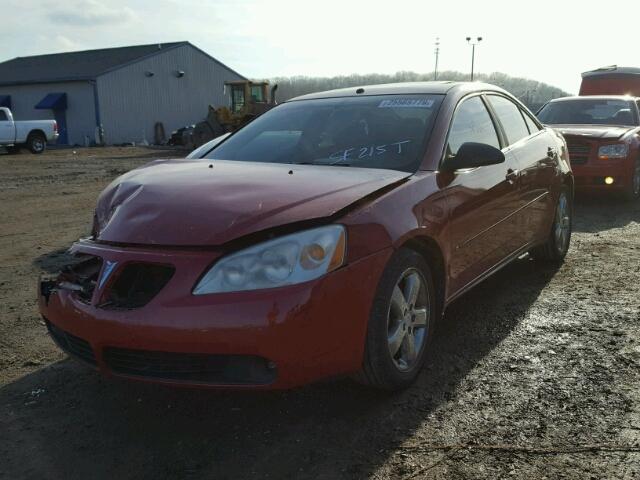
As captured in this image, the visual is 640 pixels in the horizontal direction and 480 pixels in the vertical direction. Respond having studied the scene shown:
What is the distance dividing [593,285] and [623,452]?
267 cm

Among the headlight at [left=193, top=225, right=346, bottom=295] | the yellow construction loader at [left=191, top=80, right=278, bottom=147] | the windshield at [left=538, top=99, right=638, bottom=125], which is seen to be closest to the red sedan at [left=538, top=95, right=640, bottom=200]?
the windshield at [left=538, top=99, right=638, bottom=125]

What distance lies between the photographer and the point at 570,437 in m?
2.72

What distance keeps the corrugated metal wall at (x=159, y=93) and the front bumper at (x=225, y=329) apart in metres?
34.3

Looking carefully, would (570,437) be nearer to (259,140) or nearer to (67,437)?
(67,437)

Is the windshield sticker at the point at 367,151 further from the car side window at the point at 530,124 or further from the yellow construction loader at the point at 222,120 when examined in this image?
the yellow construction loader at the point at 222,120

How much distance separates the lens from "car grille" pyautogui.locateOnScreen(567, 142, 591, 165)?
8.98 metres

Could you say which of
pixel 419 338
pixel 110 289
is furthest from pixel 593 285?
pixel 110 289

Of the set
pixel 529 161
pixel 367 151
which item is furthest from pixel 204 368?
pixel 529 161

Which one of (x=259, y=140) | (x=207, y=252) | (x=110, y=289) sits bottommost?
(x=110, y=289)

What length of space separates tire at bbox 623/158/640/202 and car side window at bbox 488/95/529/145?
496 cm

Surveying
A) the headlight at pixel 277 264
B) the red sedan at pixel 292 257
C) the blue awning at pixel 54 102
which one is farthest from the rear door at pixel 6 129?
the headlight at pixel 277 264

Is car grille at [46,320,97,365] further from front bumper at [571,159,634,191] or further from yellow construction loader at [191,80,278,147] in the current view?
yellow construction loader at [191,80,278,147]

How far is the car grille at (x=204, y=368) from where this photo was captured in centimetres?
258

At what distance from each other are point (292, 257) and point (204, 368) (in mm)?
595
